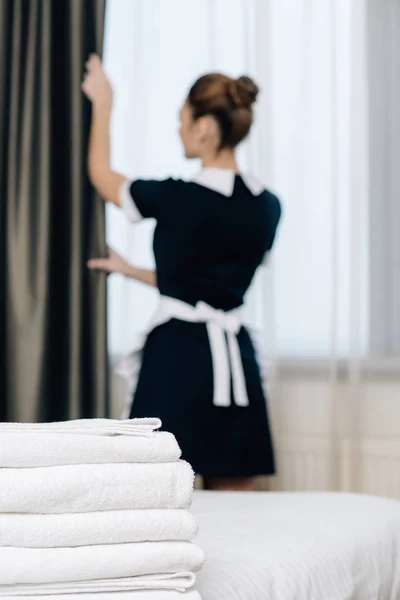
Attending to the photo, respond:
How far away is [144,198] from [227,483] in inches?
28.3

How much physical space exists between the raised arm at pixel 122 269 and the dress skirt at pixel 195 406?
29cm

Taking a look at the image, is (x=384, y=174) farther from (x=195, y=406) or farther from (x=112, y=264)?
(x=195, y=406)

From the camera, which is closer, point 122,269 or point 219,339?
point 219,339

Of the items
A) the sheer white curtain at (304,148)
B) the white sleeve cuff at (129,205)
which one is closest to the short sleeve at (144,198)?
the white sleeve cuff at (129,205)

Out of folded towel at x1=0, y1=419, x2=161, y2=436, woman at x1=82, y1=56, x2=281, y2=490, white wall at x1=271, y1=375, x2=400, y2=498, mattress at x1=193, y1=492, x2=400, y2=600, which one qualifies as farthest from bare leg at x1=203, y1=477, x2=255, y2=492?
folded towel at x1=0, y1=419, x2=161, y2=436

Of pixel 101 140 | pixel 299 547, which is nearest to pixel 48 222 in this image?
pixel 101 140

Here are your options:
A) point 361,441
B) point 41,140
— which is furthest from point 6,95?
point 361,441

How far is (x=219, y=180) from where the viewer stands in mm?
2301

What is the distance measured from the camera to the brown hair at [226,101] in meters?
2.33

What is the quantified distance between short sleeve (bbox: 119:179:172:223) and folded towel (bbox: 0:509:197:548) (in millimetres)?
1472

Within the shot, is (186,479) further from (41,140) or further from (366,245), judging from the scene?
(41,140)

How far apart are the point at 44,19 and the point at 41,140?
38cm

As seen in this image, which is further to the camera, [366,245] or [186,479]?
[366,245]

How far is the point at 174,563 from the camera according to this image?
0.88m
